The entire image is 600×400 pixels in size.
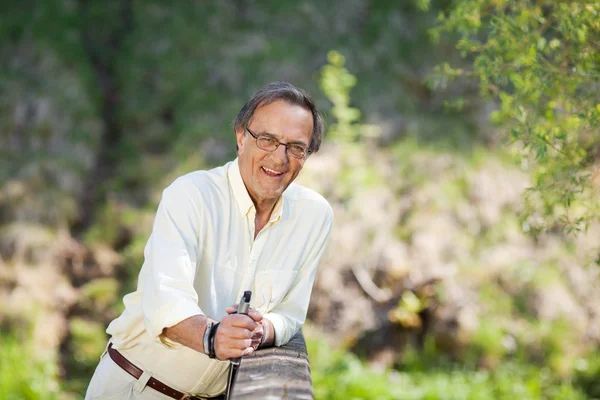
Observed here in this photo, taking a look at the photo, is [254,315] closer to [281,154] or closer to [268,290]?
[268,290]

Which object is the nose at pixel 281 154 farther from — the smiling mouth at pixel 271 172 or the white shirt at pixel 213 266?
the white shirt at pixel 213 266

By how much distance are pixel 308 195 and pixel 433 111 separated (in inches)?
244

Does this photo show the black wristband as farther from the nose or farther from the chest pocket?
the nose

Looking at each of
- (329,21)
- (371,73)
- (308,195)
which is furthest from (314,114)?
(329,21)

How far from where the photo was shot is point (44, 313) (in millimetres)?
6773

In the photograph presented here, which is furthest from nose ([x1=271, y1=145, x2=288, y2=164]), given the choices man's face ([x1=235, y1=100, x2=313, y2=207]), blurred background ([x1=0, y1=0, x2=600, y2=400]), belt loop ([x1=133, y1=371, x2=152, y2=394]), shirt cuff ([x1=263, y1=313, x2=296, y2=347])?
blurred background ([x1=0, y1=0, x2=600, y2=400])

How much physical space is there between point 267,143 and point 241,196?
0.24 meters

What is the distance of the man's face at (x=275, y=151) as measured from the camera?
254 centimetres

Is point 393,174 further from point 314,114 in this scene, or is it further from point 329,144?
point 314,114

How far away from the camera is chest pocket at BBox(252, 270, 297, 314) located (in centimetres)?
255

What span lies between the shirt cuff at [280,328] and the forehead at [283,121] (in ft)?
2.25

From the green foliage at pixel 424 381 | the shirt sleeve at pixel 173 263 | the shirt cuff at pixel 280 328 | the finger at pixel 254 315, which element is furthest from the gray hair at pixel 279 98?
the green foliage at pixel 424 381

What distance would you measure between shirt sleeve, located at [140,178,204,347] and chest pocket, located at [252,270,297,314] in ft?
0.92

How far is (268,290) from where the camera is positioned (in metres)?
2.56
